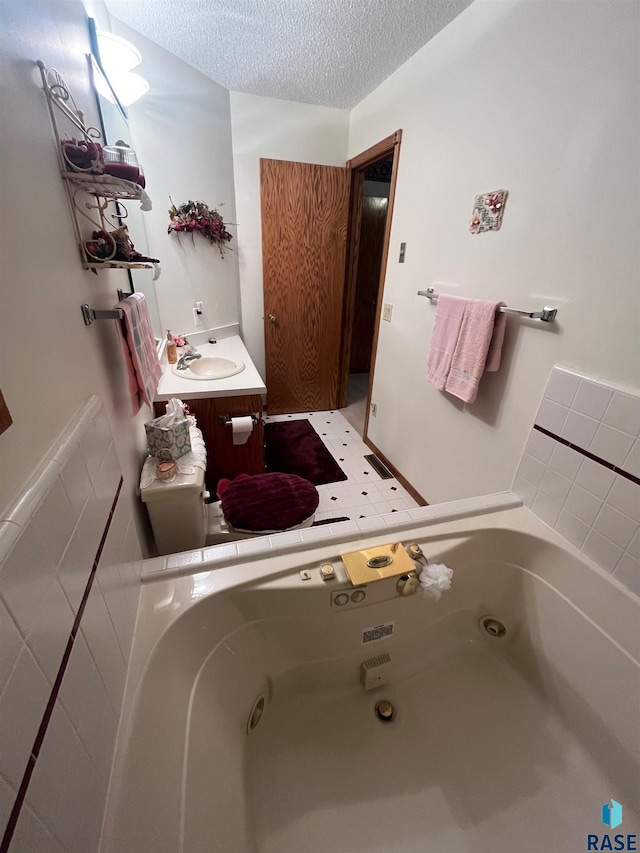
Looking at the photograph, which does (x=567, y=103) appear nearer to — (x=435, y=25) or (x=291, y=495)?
(x=435, y=25)

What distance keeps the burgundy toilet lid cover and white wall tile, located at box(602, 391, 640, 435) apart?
1107 millimetres

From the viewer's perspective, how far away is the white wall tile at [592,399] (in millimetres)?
1011

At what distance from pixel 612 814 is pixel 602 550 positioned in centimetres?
67

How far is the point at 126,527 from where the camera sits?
888mm

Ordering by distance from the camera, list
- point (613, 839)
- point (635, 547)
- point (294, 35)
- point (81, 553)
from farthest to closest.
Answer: point (294, 35) → point (635, 547) → point (613, 839) → point (81, 553)

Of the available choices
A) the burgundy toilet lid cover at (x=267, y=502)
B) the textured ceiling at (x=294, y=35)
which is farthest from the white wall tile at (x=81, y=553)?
→ the textured ceiling at (x=294, y=35)

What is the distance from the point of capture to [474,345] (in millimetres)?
1419

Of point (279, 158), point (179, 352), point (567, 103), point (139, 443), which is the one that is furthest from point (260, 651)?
point (279, 158)

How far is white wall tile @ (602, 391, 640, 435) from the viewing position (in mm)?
939

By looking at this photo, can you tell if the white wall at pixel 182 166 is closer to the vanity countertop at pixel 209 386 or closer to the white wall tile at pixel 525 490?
the vanity countertop at pixel 209 386

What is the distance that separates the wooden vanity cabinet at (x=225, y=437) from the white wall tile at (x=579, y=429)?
131 centimetres

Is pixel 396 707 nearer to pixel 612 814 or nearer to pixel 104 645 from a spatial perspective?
pixel 612 814

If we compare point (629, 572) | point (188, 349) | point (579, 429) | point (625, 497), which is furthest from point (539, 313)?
point (188, 349)

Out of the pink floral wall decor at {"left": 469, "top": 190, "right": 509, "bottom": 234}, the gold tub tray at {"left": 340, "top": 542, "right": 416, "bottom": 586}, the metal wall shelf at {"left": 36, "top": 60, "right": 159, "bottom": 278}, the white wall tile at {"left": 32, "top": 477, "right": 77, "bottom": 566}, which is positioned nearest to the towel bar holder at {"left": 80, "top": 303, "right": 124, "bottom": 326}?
the metal wall shelf at {"left": 36, "top": 60, "right": 159, "bottom": 278}
